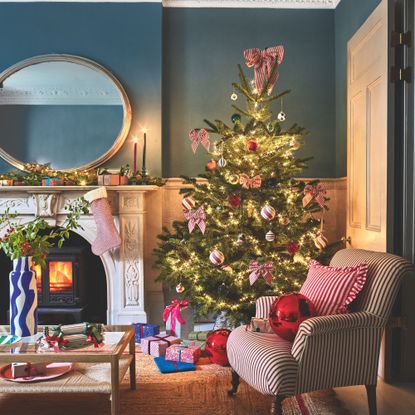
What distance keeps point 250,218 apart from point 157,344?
111 centimetres

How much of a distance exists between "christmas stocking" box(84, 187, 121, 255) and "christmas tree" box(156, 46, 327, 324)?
65cm

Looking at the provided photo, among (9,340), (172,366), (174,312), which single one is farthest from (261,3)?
(9,340)

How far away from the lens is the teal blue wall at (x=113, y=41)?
4.40 meters

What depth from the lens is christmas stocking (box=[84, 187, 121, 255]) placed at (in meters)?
3.98

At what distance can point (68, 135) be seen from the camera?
4.38 m

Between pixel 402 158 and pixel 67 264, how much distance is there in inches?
110

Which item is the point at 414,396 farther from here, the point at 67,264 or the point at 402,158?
the point at 67,264

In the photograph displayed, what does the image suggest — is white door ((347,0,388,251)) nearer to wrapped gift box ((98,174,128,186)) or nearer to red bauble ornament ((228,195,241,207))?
red bauble ornament ((228,195,241,207))

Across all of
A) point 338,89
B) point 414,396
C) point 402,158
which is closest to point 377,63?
point 402,158

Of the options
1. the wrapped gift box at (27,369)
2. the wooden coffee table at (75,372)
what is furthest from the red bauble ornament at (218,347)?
the wrapped gift box at (27,369)

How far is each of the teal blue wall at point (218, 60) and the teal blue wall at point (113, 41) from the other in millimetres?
152

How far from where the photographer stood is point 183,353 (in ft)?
11.2

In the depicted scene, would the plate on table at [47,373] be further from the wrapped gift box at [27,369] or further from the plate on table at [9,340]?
the plate on table at [9,340]

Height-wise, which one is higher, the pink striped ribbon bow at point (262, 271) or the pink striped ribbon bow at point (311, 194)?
the pink striped ribbon bow at point (311, 194)
